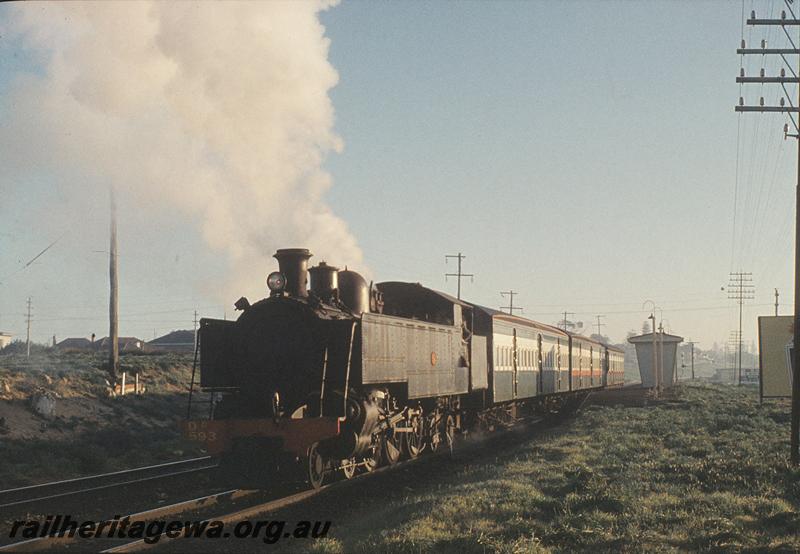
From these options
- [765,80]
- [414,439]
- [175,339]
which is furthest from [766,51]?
[175,339]

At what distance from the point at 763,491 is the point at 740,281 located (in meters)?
92.7

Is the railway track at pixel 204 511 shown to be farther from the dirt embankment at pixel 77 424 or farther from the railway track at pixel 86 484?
the dirt embankment at pixel 77 424

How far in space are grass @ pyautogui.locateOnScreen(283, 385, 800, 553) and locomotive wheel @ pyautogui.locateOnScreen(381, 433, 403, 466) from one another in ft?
3.12

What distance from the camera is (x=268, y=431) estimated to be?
13172 millimetres

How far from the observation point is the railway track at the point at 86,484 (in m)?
13.4

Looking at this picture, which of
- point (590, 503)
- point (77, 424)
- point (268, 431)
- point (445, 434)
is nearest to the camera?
point (590, 503)

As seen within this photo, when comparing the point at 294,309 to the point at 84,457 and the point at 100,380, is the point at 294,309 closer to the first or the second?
the point at 84,457

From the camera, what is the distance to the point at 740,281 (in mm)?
98938

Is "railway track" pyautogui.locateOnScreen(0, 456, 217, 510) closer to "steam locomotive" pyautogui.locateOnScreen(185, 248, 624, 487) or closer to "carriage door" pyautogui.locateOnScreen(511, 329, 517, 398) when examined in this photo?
"steam locomotive" pyautogui.locateOnScreen(185, 248, 624, 487)

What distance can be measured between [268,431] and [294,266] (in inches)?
118

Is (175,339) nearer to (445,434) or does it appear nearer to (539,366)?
(539,366)

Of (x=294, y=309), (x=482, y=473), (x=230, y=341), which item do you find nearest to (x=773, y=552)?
(x=482, y=473)

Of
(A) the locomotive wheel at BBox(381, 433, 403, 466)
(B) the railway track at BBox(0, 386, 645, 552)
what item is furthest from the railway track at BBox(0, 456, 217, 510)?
(A) the locomotive wheel at BBox(381, 433, 403, 466)

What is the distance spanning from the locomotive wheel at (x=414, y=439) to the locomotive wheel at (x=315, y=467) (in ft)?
12.5
